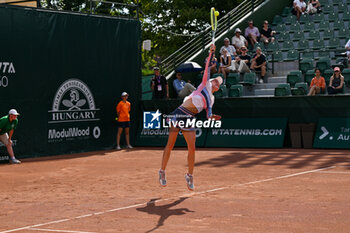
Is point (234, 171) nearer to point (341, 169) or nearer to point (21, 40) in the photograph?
point (341, 169)

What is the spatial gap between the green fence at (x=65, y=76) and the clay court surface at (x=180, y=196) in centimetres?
241

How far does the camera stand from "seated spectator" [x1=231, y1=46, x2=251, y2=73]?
947 inches

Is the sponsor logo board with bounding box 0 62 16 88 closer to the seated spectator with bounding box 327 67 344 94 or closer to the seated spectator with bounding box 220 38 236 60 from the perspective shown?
the seated spectator with bounding box 220 38 236 60

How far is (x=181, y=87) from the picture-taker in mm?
23703

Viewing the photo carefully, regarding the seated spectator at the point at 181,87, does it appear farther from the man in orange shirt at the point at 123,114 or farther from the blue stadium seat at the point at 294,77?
the blue stadium seat at the point at 294,77

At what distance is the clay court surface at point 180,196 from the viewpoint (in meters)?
7.84

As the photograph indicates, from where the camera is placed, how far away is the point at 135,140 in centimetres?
2286

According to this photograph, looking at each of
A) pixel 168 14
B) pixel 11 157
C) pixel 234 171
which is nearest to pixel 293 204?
pixel 234 171

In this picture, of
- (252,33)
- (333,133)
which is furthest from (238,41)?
(333,133)

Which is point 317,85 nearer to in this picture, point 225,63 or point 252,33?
point 225,63

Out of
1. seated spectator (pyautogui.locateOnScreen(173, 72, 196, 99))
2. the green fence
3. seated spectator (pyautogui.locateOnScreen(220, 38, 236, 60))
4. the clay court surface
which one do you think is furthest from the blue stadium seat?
the clay court surface

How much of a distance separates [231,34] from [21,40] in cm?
1198

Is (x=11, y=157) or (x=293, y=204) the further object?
(x=11, y=157)

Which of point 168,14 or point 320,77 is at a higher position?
point 168,14
